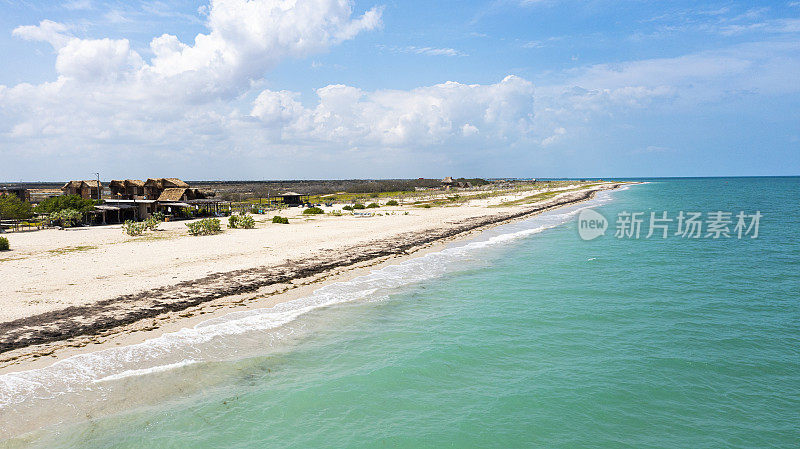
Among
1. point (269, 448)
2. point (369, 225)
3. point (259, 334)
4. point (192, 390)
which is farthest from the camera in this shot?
point (369, 225)

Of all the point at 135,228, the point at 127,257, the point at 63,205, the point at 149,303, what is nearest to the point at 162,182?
the point at 63,205

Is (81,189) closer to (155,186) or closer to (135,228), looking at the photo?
(155,186)

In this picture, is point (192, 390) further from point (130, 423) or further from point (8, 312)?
point (8, 312)

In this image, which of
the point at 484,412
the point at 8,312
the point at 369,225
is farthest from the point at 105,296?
the point at 369,225

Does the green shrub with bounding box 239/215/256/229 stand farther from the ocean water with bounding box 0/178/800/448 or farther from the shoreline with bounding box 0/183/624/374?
the ocean water with bounding box 0/178/800/448

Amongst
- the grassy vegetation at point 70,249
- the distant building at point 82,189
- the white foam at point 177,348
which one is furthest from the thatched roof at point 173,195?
the white foam at point 177,348

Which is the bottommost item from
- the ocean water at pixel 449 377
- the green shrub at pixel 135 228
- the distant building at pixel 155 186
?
the ocean water at pixel 449 377

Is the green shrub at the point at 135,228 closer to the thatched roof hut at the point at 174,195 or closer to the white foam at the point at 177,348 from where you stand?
the thatched roof hut at the point at 174,195
